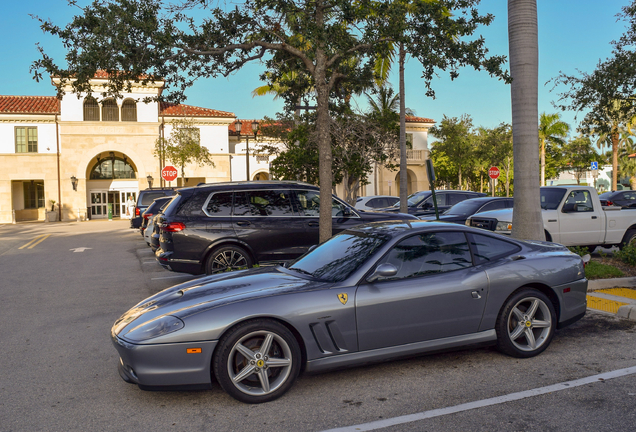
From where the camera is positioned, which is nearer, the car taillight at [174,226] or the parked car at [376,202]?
the car taillight at [174,226]

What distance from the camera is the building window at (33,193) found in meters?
46.3

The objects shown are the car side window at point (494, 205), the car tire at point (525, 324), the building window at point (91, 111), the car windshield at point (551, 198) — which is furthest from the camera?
the building window at point (91, 111)

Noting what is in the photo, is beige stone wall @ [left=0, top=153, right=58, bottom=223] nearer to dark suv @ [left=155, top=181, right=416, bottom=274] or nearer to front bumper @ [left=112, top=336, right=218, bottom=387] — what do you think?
dark suv @ [left=155, top=181, right=416, bottom=274]

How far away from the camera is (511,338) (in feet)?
17.4

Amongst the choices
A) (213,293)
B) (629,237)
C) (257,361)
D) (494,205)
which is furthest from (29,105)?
(257,361)

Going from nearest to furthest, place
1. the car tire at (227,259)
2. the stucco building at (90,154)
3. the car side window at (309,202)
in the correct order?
the car tire at (227,259), the car side window at (309,202), the stucco building at (90,154)

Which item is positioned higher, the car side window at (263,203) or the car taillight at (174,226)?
the car side window at (263,203)

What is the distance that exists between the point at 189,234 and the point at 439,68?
5.14m

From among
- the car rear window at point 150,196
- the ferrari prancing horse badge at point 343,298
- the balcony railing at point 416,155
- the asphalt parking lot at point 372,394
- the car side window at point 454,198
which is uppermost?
the balcony railing at point 416,155

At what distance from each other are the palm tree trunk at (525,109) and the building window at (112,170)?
140 ft

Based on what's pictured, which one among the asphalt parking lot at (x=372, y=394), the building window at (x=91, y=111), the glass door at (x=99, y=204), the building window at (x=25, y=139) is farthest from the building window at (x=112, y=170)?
the asphalt parking lot at (x=372, y=394)

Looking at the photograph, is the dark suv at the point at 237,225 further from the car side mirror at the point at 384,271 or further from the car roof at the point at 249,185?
the car side mirror at the point at 384,271

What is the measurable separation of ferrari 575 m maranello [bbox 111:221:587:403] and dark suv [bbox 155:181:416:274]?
3916mm

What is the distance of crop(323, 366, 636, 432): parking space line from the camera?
392 cm
